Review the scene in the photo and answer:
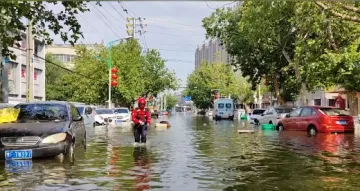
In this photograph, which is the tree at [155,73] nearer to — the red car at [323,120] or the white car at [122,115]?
the white car at [122,115]

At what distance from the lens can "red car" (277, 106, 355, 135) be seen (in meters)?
23.8

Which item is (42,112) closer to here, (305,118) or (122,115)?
(305,118)

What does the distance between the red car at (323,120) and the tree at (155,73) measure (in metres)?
53.2

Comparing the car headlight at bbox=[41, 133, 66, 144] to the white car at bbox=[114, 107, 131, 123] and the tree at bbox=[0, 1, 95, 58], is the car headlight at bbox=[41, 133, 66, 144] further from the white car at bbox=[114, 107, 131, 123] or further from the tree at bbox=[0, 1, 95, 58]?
the white car at bbox=[114, 107, 131, 123]

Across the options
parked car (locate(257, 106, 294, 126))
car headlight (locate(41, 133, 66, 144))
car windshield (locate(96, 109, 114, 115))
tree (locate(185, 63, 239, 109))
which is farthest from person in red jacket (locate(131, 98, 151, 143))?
tree (locate(185, 63, 239, 109))

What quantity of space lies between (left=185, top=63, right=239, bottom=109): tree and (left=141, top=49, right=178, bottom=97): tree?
1551 centimetres

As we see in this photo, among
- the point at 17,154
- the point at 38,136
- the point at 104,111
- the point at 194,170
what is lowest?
the point at 194,170

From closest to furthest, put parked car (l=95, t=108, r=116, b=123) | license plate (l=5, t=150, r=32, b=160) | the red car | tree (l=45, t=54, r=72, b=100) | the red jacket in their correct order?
license plate (l=5, t=150, r=32, b=160) → the red jacket → the red car → parked car (l=95, t=108, r=116, b=123) → tree (l=45, t=54, r=72, b=100)

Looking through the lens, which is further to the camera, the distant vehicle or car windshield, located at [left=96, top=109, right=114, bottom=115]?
the distant vehicle

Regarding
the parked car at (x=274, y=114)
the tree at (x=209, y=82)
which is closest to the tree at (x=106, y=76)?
the parked car at (x=274, y=114)

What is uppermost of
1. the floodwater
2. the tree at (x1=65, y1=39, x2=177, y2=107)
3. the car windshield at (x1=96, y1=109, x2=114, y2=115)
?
the tree at (x1=65, y1=39, x2=177, y2=107)

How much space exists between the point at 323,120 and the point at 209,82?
83.8m

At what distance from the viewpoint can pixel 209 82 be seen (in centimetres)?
10750

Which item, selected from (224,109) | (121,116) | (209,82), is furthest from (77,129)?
(209,82)
